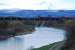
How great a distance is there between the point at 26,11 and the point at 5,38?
0.30 meters

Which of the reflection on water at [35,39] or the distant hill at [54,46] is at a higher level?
the reflection on water at [35,39]

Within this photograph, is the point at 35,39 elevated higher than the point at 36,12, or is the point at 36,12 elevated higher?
the point at 36,12

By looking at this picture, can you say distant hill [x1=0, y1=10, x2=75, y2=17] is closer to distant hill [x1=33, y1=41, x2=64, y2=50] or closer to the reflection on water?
the reflection on water

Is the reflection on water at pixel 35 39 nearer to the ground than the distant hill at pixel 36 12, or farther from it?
nearer to the ground

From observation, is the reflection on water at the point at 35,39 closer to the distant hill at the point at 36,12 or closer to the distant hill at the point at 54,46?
the distant hill at the point at 54,46

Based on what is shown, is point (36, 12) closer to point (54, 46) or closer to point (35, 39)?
point (35, 39)

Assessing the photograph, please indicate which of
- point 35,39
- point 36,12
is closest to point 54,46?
point 35,39

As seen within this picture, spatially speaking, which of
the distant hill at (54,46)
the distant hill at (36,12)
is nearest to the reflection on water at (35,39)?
the distant hill at (54,46)

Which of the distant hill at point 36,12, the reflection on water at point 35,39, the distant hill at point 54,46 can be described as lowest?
the distant hill at point 54,46

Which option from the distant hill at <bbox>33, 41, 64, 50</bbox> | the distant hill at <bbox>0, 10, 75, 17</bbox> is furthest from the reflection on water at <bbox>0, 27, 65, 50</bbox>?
Answer: the distant hill at <bbox>0, 10, 75, 17</bbox>

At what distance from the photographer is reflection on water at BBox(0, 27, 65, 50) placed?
187cm

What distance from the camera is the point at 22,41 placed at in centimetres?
187

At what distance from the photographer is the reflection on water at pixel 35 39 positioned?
187 centimetres

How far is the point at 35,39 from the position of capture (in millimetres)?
1880
